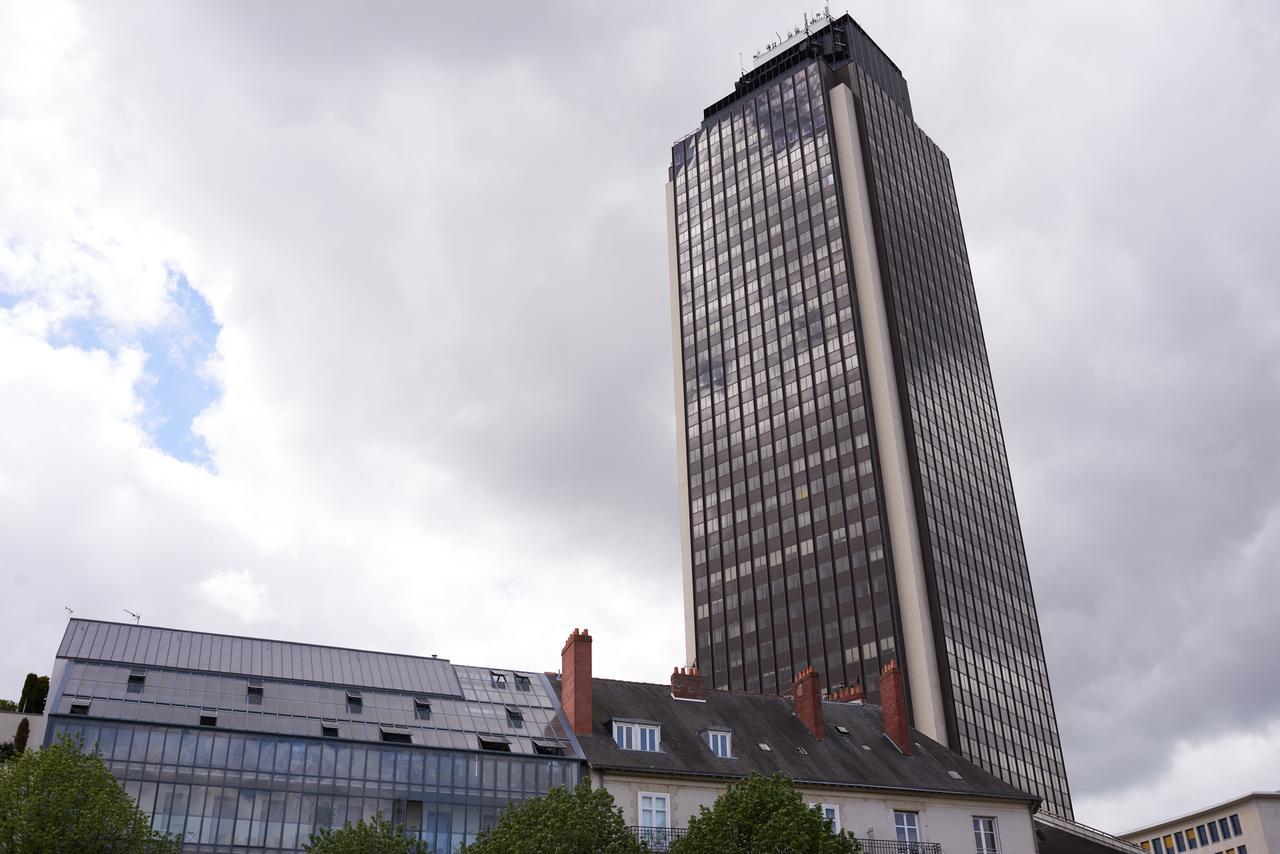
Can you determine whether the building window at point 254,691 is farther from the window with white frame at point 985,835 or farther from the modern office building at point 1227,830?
the modern office building at point 1227,830

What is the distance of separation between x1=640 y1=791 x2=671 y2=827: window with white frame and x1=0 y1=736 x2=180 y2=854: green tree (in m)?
18.6

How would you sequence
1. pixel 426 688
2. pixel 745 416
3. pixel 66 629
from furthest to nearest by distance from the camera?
pixel 745 416 → pixel 426 688 → pixel 66 629

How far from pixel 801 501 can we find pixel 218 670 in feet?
262

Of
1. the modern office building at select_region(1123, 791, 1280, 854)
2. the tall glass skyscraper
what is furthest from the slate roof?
the modern office building at select_region(1123, 791, 1280, 854)

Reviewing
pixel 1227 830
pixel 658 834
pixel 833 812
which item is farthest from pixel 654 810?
pixel 1227 830

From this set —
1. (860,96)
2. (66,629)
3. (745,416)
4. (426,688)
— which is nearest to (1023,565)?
(745,416)

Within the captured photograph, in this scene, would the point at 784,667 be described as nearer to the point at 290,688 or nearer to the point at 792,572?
the point at 792,572

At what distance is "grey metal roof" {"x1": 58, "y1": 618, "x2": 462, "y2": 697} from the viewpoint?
50.5 metres

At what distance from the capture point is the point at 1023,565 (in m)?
134

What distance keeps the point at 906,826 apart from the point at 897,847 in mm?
1509

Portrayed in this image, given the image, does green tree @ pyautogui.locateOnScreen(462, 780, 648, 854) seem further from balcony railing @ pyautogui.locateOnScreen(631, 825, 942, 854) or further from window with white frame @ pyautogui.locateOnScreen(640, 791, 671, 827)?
window with white frame @ pyautogui.locateOnScreen(640, 791, 671, 827)

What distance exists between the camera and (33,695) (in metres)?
56.1

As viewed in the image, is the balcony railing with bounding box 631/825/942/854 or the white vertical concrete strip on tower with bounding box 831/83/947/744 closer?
the balcony railing with bounding box 631/825/942/854

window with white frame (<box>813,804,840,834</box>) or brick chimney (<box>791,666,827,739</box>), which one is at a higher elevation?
brick chimney (<box>791,666,827,739</box>)
